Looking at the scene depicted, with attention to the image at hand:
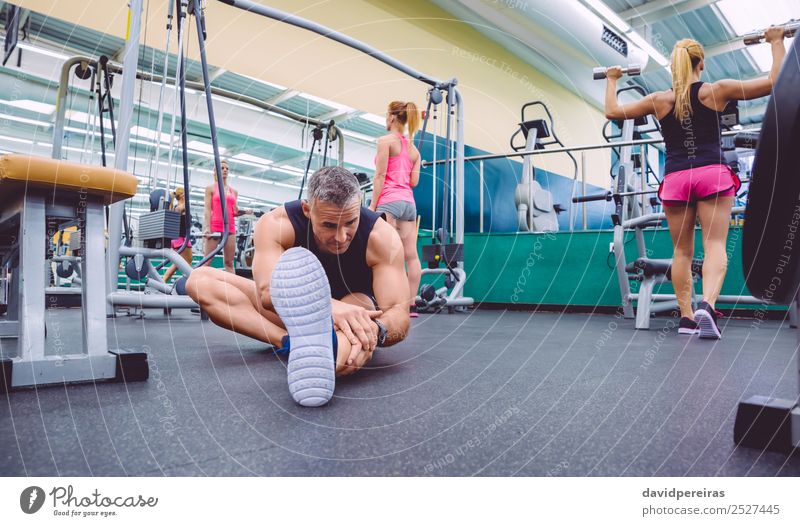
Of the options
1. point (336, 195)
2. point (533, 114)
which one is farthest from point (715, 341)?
point (533, 114)

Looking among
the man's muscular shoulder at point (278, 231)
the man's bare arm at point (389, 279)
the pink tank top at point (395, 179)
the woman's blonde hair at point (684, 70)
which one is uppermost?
the woman's blonde hair at point (684, 70)

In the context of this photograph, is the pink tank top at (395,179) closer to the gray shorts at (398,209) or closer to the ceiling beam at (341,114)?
the gray shorts at (398,209)

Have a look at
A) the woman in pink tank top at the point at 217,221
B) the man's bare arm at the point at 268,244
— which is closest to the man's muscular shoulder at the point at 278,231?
the man's bare arm at the point at 268,244

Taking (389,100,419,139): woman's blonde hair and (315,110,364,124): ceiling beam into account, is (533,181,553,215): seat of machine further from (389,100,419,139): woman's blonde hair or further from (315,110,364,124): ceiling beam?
(315,110,364,124): ceiling beam

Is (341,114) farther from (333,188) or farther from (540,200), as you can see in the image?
(333,188)

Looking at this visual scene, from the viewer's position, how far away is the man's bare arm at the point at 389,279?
924 millimetres

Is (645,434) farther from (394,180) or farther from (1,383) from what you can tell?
(394,180)

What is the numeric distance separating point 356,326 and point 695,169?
3.98ft

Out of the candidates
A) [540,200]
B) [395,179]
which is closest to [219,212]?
[395,179]

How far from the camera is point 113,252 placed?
1810 mm

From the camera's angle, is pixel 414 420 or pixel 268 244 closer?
pixel 414 420

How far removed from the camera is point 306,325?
2.10 ft

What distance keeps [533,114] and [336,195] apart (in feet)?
16.1

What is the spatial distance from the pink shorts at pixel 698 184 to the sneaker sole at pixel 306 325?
1.26 meters
